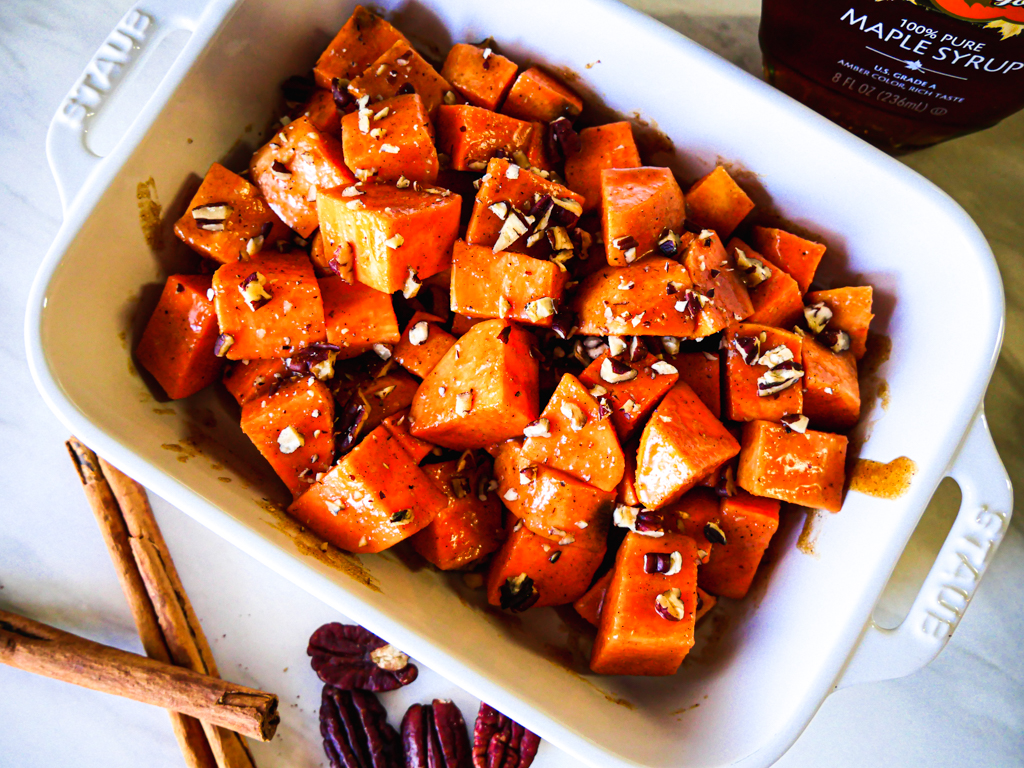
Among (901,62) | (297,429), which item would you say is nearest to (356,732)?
(297,429)

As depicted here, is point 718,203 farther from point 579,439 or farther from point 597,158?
point 579,439

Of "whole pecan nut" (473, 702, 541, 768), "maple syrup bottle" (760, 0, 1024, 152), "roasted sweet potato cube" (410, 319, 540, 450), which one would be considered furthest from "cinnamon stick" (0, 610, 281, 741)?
"maple syrup bottle" (760, 0, 1024, 152)

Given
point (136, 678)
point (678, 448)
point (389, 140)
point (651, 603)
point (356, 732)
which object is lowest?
point (136, 678)

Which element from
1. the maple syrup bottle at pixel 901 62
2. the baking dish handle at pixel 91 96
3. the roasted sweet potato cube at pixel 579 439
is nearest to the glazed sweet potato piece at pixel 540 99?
the maple syrup bottle at pixel 901 62

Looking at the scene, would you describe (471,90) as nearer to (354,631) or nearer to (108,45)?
(108,45)

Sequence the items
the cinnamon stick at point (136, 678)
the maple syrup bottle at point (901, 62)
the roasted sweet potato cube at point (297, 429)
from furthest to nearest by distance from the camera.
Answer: the cinnamon stick at point (136, 678)
the roasted sweet potato cube at point (297, 429)
the maple syrup bottle at point (901, 62)

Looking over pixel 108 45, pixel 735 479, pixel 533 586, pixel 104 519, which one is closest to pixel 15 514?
pixel 104 519

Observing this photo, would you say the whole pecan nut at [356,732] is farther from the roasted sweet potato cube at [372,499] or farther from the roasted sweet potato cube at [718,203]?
the roasted sweet potato cube at [718,203]
